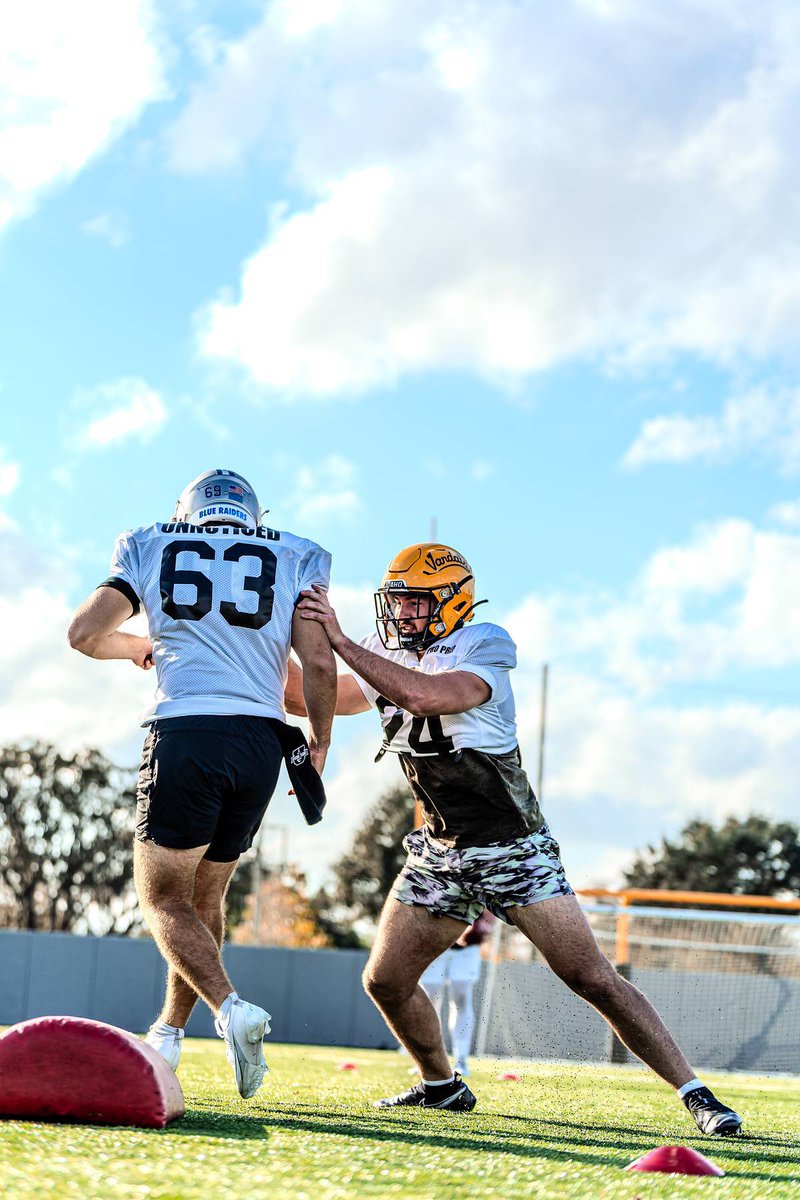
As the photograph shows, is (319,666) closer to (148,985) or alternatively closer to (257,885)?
(148,985)

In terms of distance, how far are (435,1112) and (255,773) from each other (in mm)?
1488

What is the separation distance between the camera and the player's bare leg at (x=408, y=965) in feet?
16.1

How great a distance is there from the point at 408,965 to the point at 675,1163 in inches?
70.1

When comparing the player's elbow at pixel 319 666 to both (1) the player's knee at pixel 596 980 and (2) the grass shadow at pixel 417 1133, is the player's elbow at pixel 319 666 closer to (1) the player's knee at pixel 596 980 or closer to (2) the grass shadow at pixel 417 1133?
(1) the player's knee at pixel 596 980

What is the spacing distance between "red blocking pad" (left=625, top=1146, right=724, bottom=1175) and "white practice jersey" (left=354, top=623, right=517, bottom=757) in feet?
5.91

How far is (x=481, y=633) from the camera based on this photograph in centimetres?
491

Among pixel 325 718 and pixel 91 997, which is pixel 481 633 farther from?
pixel 91 997

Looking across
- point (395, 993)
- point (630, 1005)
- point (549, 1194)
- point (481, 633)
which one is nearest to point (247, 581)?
point (481, 633)

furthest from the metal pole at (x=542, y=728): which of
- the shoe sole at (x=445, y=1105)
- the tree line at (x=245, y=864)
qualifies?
the shoe sole at (x=445, y=1105)

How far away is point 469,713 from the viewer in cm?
483

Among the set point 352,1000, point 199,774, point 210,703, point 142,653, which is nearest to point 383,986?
point 199,774

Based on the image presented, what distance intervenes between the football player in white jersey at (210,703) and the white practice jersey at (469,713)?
32 cm

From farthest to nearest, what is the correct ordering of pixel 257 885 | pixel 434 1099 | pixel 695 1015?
1. pixel 257 885
2. pixel 695 1015
3. pixel 434 1099

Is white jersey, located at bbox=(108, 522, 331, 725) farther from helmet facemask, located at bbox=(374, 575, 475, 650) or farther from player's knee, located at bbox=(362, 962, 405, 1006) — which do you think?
player's knee, located at bbox=(362, 962, 405, 1006)
